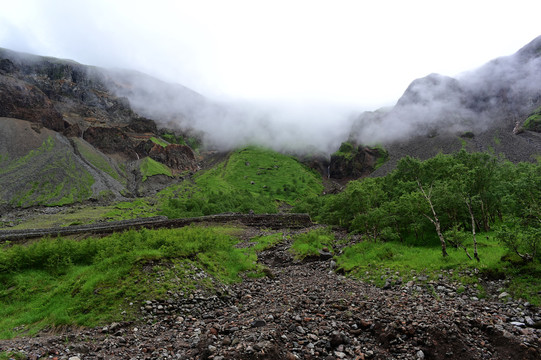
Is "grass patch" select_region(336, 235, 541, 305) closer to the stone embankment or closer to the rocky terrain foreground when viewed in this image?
the rocky terrain foreground

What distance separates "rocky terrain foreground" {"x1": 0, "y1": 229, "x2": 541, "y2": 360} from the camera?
9375 millimetres

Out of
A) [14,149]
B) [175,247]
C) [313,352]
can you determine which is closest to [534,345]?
[313,352]

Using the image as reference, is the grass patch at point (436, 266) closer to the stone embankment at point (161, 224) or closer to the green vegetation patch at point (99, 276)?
the green vegetation patch at point (99, 276)

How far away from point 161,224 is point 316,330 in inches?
2213

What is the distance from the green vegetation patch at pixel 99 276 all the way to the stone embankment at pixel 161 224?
31860 mm

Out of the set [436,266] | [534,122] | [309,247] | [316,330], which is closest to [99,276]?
[316,330]

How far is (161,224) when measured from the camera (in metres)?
60.0

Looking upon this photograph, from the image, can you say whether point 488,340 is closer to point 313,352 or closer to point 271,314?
point 313,352

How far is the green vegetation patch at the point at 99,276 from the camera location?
13.6m

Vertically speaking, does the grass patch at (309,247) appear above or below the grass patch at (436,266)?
below

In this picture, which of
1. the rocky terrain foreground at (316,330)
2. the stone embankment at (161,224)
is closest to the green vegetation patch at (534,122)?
the stone embankment at (161,224)

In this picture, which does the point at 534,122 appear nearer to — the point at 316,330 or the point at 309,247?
the point at 309,247

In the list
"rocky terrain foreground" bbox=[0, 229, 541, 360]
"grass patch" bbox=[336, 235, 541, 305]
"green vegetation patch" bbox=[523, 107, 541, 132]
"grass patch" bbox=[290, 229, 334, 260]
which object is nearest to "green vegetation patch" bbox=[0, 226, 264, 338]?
"rocky terrain foreground" bbox=[0, 229, 541, 360]

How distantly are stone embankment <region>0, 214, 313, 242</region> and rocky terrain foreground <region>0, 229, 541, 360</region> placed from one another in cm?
4447
